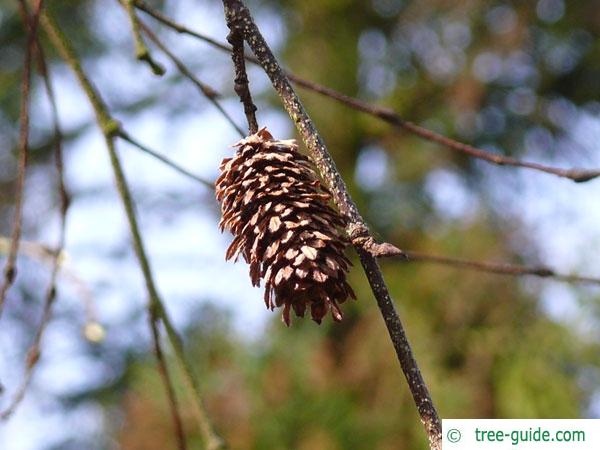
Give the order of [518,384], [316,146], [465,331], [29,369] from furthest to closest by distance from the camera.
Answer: [465,331]
[518,384]
[29,369]
[316,146]

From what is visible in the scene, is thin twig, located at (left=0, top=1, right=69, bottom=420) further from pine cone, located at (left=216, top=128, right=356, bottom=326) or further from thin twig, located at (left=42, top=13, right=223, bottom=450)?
pine cone, located at (left=216, top=128, right=356, bottom=326)

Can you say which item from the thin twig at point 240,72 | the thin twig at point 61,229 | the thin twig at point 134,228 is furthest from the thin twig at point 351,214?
the thin twig at point 61,229

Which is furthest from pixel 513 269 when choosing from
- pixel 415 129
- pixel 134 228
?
pixel 134 228

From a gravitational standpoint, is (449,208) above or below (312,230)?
above

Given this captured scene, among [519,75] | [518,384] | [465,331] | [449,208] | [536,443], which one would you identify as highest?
[519,75]

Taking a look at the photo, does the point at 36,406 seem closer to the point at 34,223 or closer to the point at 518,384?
the point at 34,223

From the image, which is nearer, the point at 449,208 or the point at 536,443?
the point at 536,443

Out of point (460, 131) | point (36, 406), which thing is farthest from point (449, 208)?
point (36, 406)
